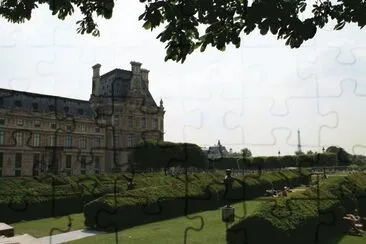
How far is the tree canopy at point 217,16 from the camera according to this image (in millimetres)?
4582

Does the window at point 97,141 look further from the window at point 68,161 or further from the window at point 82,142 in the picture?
the window at point 68,161

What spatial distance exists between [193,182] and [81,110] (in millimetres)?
52173

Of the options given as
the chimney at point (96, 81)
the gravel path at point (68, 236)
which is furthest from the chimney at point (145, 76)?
the gravel path at point (68, 236)

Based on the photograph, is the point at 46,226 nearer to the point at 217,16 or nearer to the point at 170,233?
the point at 170,233

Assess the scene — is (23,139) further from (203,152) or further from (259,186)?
(259,186)

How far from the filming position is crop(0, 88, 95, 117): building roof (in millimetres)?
65500

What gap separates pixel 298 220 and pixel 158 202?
9031 millimetres

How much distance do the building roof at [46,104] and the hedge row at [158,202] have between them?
1605 inches

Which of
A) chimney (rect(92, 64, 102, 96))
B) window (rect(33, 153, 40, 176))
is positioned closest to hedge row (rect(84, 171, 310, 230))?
window (rect(33, 153, 40, 176))

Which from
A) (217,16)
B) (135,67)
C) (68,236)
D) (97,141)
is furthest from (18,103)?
(217,16)

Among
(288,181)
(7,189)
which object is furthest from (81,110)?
(7,189)

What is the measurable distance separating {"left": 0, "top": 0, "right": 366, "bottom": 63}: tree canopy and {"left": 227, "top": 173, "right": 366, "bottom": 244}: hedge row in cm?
962

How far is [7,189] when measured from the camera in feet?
82.3

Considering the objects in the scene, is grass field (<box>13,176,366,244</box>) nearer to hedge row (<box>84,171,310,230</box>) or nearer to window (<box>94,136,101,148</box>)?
hedge row (<box>84,171,310,230</box>)
